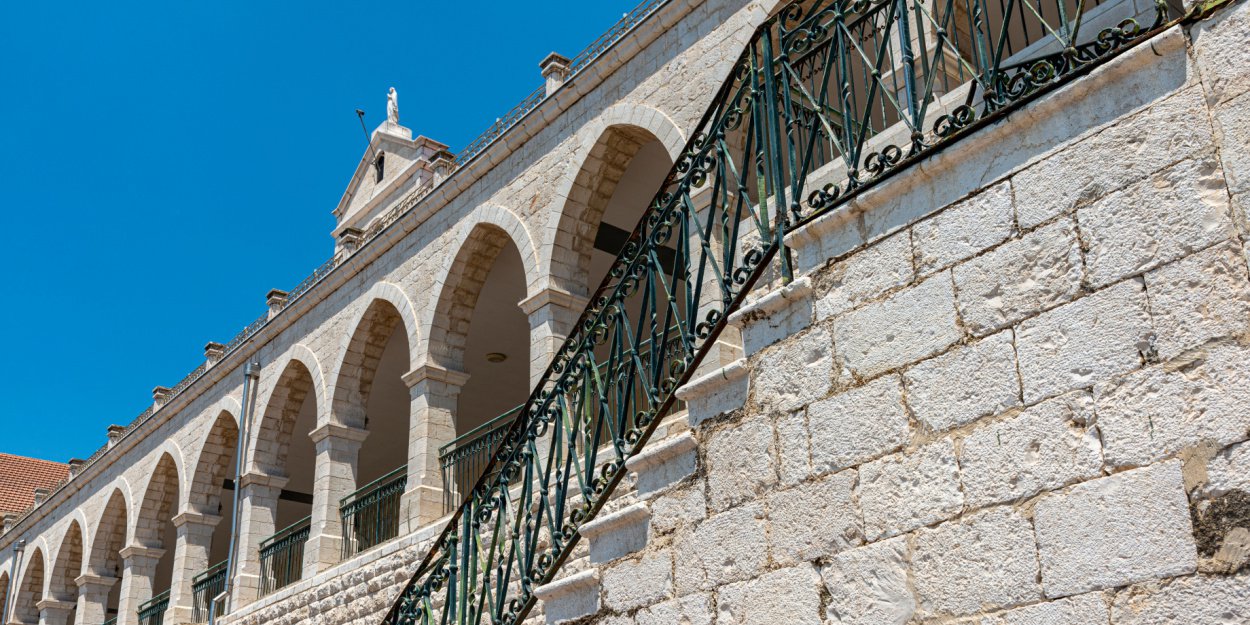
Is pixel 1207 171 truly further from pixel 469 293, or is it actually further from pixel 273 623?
pixel 273 623

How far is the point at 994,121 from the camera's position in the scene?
374 centimetres

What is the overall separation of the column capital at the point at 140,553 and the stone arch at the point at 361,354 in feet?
23.1

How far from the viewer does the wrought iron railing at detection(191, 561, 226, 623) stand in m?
17.5

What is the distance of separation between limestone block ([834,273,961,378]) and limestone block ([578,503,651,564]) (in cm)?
101

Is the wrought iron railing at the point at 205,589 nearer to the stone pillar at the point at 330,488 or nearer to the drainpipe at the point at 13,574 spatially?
the stone pillar at the point at 330,488

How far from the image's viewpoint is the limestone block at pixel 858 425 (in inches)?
149

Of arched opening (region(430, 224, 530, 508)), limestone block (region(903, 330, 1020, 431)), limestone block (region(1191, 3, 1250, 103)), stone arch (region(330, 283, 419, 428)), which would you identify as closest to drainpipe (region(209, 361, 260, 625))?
stone arch (region(330, 283, 419, 428))

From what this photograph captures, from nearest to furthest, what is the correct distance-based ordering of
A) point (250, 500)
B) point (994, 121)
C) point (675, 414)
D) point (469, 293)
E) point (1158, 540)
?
point (1158, 540) < point (994, 121) < point (675, 414) < point (469, 293) < point (250, 500)

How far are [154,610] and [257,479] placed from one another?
13.5 feet

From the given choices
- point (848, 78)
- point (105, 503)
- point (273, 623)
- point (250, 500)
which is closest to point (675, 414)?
point (848, 78)

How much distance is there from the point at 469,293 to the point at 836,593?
10905mm

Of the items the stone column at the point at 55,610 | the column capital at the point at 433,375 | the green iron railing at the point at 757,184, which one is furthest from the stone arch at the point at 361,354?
the stone column at the point at 55,610

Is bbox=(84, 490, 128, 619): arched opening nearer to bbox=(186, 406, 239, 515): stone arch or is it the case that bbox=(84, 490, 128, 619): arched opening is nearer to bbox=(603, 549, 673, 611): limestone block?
bbox=(186, 406, 239, 515): stone arch

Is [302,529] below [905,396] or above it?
above
